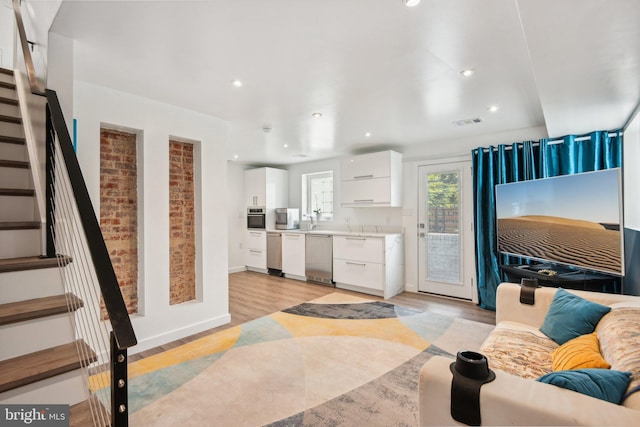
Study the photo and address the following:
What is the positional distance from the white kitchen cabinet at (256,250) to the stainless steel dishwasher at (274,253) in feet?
0.38

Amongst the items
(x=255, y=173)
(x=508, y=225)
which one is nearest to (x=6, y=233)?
(x=508, y=225)

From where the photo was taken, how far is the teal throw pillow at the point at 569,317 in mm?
1826

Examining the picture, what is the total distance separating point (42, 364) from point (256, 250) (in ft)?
17.8

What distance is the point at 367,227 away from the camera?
587cm

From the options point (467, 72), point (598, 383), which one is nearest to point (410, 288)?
point (467, 72)

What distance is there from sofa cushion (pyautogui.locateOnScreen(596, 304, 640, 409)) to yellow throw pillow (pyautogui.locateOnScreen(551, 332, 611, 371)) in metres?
0.03

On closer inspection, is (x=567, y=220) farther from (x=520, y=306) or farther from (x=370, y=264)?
(x=370, y=264)

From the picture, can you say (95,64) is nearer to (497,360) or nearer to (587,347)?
(497,360)

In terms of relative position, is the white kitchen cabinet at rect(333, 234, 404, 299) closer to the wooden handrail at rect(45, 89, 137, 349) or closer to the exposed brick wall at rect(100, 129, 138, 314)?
the exposed brick wall at rect(100, 129, 138, 314)

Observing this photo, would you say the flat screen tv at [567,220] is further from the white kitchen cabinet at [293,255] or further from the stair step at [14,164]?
the stair step at [14,164]

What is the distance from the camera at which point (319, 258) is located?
5719 millimetres

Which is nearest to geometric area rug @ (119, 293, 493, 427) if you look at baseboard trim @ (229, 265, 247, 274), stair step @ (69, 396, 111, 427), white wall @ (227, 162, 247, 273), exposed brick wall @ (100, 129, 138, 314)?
stair step @ (69, 396, 111, 427)

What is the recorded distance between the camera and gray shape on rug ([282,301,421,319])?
3.92 m

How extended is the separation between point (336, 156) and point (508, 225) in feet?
10.8
